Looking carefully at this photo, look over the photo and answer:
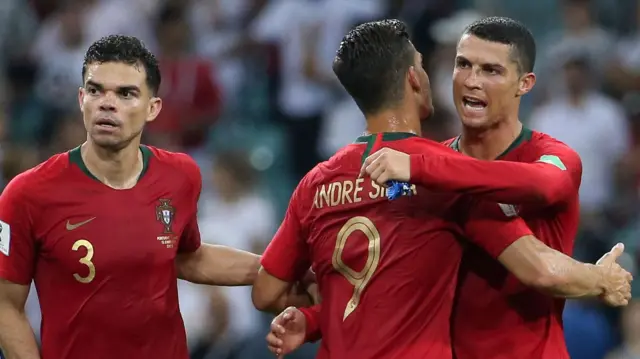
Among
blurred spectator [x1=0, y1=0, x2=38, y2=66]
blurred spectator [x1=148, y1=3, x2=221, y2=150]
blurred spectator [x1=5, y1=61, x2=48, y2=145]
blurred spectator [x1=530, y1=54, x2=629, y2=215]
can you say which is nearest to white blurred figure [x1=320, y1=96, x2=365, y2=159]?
blurred spectator [x1=148, y1=3, x2=221, y2=150]

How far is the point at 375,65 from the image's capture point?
477 centimetres

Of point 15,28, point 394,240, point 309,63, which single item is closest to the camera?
point 394,240

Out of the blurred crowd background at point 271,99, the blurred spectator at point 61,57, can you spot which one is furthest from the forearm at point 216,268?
the blurred spectator at point 61,57

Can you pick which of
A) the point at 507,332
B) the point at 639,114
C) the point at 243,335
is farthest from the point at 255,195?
the point at 507,332

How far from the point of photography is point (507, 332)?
4883 mm

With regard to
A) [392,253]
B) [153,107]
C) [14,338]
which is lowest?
[14,338]

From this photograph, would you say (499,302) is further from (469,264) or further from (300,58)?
(300,58)

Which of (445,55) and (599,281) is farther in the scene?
(445,55)

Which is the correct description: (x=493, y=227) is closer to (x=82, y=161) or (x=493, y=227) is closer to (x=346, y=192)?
(x=346, y=192)

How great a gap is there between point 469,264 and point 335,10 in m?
5.81

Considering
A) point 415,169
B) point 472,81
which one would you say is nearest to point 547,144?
point 472,81

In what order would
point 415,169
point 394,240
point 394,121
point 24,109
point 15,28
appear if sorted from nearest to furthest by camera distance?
point 415,169 → point 394,240 → point 394,121 → point 24,109 → point 15,28

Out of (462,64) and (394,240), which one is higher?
(462,64)

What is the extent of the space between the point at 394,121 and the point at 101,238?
134cm
